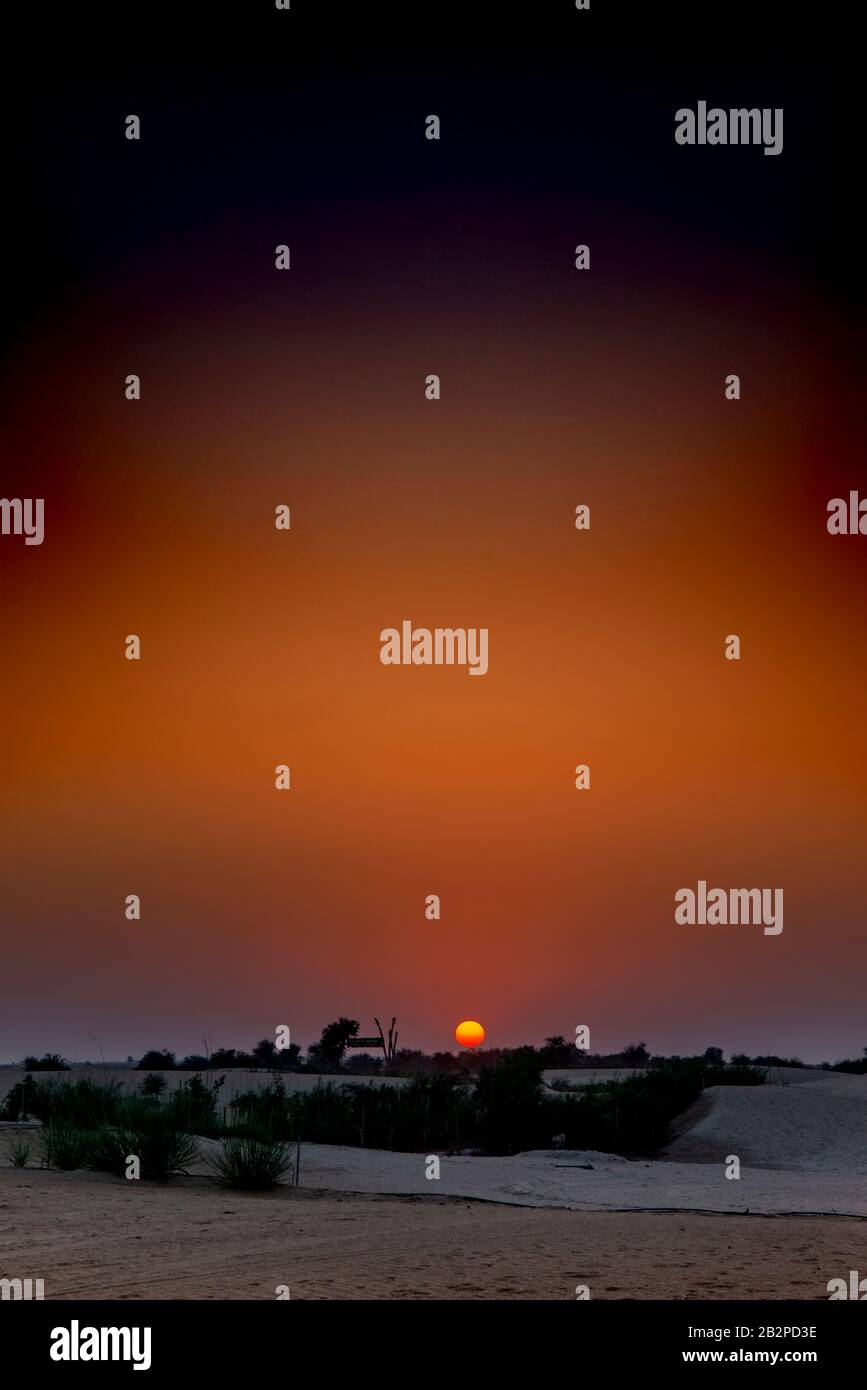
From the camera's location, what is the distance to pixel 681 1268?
33.9 ft

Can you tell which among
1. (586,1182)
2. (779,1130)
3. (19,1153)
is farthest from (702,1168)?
(19,1153)

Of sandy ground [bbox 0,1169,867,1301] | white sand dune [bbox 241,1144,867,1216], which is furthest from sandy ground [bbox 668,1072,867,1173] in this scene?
sandy ground [bbox 0,1169,867,1301]

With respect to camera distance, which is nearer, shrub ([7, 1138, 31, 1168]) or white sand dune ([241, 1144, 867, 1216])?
white sand dune ([241, 1144, 867, 1216])

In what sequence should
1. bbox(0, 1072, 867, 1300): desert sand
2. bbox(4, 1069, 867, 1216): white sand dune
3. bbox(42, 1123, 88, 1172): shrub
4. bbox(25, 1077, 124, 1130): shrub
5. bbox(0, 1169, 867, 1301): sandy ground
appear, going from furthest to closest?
1. bbox(25, 1077, 124, 1130): shrub
2. bbox(42, 1123, 88, 1172): shrub
3. bbox(4, 1069, 867, 1216): white sand dune
4. bbox(0, 1072, 867, 1300): desert sand
5. bbox(0, 1169, 867, 1301): sandy ground

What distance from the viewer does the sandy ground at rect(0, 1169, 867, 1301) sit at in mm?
9305

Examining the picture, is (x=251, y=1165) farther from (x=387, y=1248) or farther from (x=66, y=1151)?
(x=387, y=1248)

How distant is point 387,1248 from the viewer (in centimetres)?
1103

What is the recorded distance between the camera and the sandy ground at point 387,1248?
9.30m

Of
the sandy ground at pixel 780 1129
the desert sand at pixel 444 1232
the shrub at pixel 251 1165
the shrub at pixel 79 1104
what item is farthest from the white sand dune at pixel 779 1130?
the shrub at pixel 79 1104

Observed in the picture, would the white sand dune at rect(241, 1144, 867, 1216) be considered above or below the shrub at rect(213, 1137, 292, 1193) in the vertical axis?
below

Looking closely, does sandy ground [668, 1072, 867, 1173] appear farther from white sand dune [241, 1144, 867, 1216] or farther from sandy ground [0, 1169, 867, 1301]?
sandy ground [0, 1169, 867, 1301]

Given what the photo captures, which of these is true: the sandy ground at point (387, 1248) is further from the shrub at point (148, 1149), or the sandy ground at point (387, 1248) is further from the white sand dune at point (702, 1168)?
the white sand dune at point (702, 1168)

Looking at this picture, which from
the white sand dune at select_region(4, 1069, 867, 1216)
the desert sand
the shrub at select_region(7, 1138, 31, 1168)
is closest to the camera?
the desert sand
